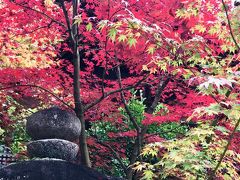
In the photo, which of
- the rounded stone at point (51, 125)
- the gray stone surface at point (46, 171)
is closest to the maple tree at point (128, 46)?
the rounded stone at point (51, 125)

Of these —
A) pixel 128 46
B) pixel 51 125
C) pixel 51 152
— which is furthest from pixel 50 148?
pixel 128 46

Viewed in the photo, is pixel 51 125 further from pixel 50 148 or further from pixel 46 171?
pixel 46 171

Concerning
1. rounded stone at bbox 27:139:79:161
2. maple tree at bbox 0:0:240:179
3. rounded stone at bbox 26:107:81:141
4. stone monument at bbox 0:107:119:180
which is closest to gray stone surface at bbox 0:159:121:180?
stone monument at bbox 0:107:119:180

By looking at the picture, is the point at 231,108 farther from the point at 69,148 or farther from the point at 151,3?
the point at 151,3

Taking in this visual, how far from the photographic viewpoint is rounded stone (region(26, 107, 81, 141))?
4.37m

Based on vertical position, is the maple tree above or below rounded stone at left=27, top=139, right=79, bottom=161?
above

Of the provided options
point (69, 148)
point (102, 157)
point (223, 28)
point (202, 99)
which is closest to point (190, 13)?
point (223, 28)

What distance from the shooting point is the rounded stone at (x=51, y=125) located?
4.37 metres

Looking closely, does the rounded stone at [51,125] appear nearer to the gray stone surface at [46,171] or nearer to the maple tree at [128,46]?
the gray stone surface at [46,171]

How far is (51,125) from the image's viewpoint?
14.3ft

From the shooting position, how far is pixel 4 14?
582 centimetres

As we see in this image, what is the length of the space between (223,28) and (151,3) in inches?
64.1

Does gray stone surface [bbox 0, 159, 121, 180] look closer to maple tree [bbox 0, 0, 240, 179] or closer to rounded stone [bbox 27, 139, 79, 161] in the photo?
rounded stone [bbox 27, 139, 79, 161]

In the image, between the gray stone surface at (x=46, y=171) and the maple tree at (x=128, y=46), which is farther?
the maple tree at (x=128, y=46)
